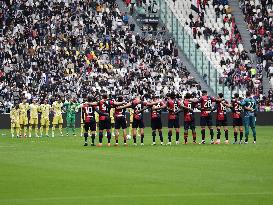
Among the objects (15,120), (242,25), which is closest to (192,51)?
(242,25)

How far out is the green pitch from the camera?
20609 mm

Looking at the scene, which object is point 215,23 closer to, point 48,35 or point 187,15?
point 187,15

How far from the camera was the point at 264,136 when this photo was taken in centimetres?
4681

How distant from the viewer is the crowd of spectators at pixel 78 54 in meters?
59.2

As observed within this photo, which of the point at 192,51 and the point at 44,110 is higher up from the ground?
the point at 192,51

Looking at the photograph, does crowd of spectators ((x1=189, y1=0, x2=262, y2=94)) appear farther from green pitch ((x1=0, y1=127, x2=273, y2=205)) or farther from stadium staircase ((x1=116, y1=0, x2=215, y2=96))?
green pitch ((x1=0, y1=127, x2=273, y2=205))

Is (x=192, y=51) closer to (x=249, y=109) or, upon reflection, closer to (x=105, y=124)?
(x=249, y=109)

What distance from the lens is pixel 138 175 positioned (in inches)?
1003

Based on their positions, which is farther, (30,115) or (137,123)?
(30,115)

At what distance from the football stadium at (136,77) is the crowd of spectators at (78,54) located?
69 millimetres

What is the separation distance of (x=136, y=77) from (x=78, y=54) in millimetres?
4093

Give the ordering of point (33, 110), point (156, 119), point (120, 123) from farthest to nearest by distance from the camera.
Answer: point (33, 110) < point (156, 119) < point (120, 123)

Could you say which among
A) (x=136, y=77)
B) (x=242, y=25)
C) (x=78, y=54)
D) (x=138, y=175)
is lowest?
(x=138, y=175)

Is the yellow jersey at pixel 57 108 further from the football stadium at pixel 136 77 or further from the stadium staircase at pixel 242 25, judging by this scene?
the stadium staircase at pixel 242 25
